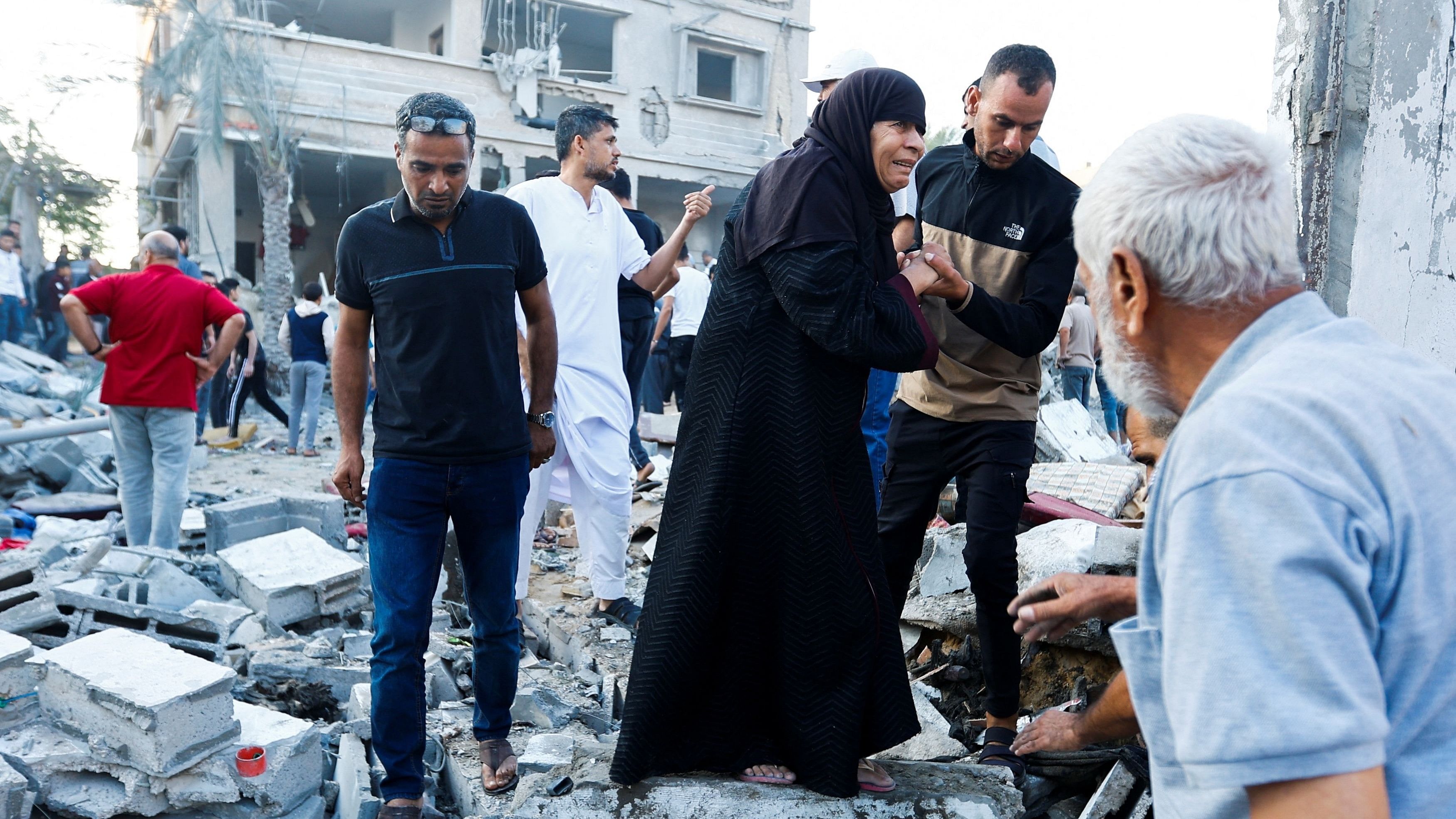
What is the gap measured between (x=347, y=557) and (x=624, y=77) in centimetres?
1764

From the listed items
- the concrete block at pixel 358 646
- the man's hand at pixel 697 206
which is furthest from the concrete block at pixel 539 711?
the man's hand at pixel 697 206

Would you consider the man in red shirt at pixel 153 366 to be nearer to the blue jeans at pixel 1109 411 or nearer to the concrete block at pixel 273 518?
the concrete block at pixel 273 518

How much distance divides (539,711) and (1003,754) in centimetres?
164

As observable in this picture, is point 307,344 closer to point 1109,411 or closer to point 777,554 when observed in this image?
point 1109,411

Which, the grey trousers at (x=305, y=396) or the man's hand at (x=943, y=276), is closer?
the man's hand at (x=943, y=276)

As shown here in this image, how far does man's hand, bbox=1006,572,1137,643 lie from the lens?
1.51 metres

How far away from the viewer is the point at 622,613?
183 inches

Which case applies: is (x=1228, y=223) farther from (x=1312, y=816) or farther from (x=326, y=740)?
(x=326, y=740)

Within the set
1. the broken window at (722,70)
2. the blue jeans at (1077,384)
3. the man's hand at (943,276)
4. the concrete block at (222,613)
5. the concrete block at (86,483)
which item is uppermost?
the broken window at (722,70)

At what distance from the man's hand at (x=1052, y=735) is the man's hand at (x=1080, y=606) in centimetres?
42

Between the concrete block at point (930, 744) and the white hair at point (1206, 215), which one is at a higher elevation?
the white hair at point (1206, 215)

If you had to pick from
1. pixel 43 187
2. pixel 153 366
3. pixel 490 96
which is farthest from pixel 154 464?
pixel 43 187

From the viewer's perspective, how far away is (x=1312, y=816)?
0.94m

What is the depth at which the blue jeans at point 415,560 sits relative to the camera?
9.56 ft
